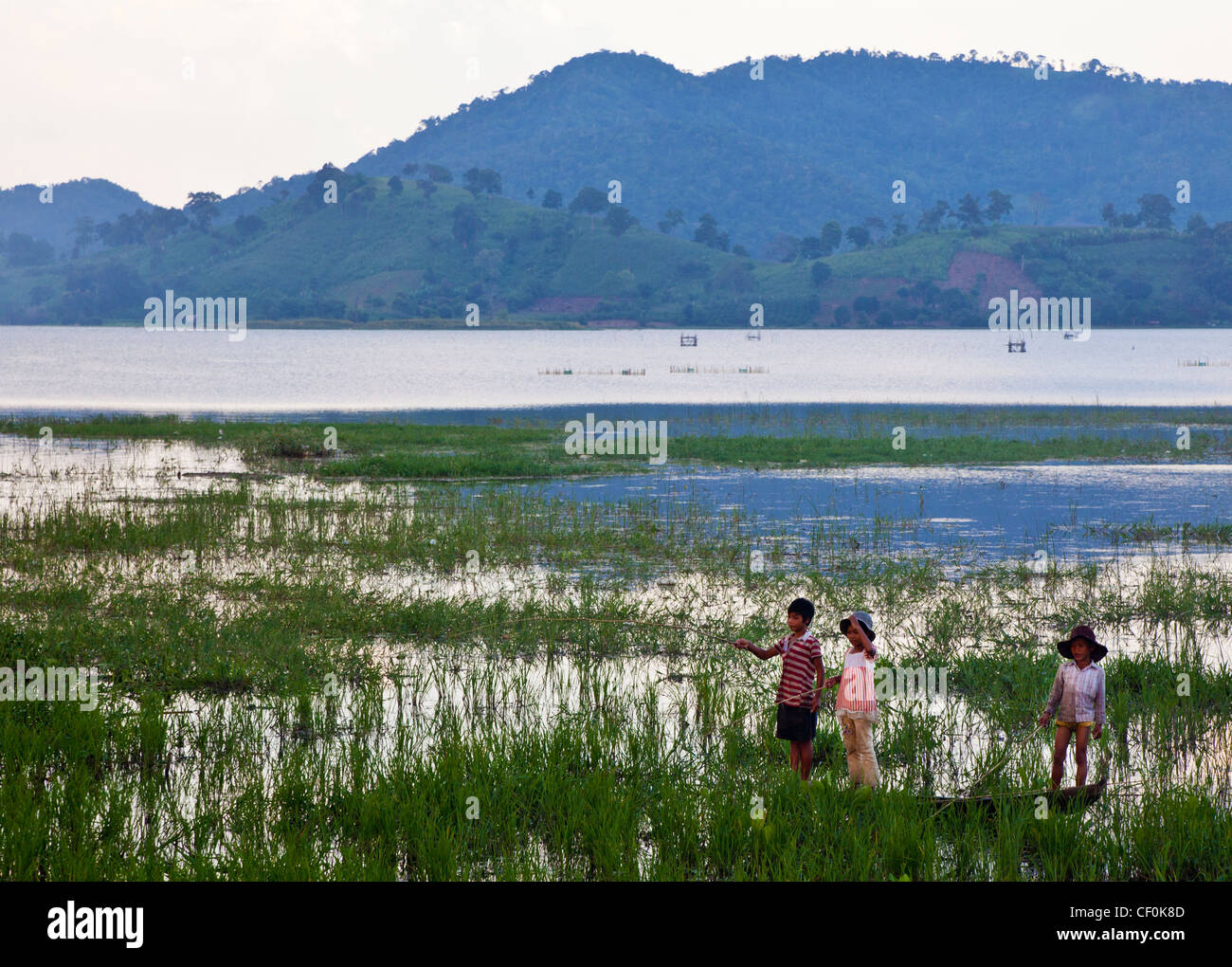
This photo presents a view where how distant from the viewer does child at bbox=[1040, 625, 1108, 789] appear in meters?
9.24

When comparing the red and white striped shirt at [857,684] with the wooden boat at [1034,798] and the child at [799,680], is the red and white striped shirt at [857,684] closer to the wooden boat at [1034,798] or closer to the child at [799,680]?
the child at [799,680]

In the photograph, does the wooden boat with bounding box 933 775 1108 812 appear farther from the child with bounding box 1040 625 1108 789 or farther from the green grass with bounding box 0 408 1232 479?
the green grass with bounding box 0 408 1232 479

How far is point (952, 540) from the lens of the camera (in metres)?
22.3

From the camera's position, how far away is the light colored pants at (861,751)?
8992 mm

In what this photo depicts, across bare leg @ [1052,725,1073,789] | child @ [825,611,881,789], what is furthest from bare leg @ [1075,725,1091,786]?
child @ [825,611,881,789]

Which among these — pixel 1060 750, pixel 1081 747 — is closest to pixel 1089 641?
pixel 1081 747

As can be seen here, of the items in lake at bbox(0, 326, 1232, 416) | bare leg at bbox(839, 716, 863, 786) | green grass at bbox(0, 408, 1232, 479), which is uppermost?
lake at bbox(0, 326, 1232, 416)

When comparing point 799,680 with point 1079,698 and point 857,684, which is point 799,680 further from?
point 1079,698

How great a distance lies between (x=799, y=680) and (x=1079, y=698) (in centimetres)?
236

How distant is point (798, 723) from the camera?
9.10 metres
